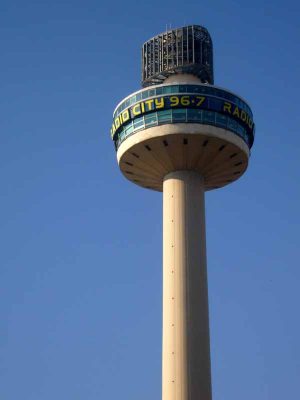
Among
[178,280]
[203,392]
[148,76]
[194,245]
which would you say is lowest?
[203,392]

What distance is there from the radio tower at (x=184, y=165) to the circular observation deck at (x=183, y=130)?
0.35 feet

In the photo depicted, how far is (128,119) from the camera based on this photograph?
65000mm

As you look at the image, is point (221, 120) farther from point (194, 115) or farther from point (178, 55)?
point (178, 55)

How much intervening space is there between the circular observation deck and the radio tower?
11 cm

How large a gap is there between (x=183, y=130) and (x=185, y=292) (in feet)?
54.9

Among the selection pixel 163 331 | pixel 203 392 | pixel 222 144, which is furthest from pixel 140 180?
pixel 203 392

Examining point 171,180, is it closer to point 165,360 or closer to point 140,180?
point 140,180

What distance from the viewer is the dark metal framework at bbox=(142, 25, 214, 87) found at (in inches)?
2726

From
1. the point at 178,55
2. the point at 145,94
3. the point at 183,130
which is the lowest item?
the point at 183,130

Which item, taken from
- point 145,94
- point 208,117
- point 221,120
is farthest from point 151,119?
point 221,120

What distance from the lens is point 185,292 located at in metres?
59.2

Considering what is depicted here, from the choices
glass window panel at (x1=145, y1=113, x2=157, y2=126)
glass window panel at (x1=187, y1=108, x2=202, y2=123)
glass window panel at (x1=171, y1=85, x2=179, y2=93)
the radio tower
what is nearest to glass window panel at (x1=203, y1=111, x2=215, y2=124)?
the radio tower

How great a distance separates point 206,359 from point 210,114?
25.4 metres

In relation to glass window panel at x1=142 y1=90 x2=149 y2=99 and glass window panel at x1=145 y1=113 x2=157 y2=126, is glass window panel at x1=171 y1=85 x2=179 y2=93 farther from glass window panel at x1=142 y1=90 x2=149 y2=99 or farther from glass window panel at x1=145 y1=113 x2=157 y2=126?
glass window panel at x1=145 y1=113 x2=157 y2=126
